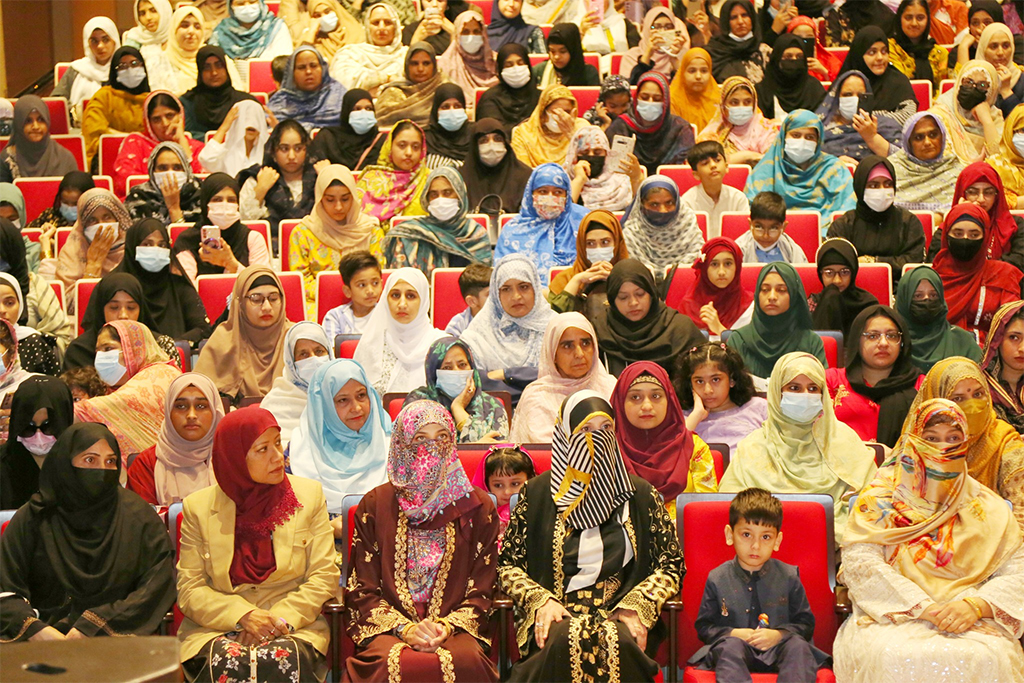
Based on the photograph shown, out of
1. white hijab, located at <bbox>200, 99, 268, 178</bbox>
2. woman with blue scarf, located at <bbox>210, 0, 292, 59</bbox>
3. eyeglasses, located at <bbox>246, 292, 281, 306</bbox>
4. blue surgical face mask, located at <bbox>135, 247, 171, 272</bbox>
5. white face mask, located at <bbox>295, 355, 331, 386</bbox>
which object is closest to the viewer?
white face mask, located at <bbox>295, 355, 331, 386</bbox>

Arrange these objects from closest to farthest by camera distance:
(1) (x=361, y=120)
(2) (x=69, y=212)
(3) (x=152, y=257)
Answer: (3) (x=152, y=257)
(2) (x=69, y=212)
(1) (x=361, y=120)

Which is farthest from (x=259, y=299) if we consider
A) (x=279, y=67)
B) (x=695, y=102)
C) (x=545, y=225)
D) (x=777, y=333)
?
(x=695, y=102)

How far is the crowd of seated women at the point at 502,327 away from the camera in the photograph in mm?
3578

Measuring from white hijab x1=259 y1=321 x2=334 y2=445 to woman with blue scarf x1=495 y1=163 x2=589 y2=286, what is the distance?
136 centimetres

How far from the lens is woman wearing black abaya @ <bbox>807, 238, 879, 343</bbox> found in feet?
18.0

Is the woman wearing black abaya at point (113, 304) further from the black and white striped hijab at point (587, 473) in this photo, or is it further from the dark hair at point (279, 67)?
the dark hair at point (279, 67)

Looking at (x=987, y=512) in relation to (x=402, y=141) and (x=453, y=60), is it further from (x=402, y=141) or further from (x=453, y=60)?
(x=453, y=60)

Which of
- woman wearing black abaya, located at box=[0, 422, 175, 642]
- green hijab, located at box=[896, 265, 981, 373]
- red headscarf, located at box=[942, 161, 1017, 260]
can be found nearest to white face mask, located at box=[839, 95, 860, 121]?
red headscarf, located at box=[942, 161, 1017, 260]

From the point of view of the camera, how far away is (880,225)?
612cm

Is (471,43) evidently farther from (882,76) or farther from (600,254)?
(600,254)

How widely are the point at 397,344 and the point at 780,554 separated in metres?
2.12

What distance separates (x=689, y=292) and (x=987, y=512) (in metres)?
2.24

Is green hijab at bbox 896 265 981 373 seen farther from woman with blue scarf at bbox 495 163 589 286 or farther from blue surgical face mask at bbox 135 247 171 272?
blue surgical face mask at bbox 135 247 171 272

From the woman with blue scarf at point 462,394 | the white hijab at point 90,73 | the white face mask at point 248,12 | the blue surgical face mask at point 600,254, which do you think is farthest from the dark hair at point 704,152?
the white hijab at point 90,73
